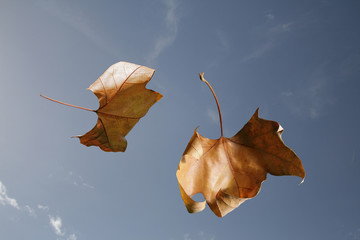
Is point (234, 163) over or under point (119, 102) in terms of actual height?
under

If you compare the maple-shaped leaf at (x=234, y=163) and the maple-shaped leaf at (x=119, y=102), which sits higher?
the maple-shaped leaf at (x=119, y=102)

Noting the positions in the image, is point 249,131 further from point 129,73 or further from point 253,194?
point 129,73

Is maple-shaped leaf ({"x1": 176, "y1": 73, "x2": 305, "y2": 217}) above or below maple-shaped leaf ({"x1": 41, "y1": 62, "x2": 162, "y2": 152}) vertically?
below
